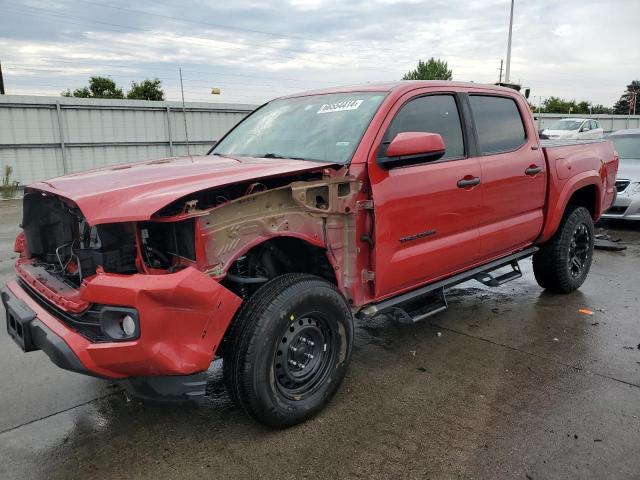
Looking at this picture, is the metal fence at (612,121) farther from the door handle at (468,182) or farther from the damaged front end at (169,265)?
the damaged front end at (169,265)

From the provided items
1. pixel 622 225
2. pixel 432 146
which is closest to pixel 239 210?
pixel 432 146

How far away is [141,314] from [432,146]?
1930mm

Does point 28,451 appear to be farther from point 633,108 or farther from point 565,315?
point 633,108

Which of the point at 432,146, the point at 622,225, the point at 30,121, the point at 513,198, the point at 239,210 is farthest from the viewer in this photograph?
the point at 30,121

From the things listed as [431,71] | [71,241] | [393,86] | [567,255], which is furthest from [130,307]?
[431,71]

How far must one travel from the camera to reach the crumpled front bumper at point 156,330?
2.31 metres

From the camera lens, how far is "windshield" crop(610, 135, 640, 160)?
31.2 ft

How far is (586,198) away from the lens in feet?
17.9

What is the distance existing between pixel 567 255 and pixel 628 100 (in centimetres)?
9440

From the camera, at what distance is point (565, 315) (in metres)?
4.77

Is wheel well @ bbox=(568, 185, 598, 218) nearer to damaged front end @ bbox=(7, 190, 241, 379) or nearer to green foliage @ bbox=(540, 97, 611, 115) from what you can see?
damaged front end @ bbox=(7, 190, 241, 379)

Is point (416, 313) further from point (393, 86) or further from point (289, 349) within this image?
point (393, 86)

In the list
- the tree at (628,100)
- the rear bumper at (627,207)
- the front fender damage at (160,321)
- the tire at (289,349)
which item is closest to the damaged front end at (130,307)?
the front fender damage at (160,321)

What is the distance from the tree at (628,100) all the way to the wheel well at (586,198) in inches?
3460
